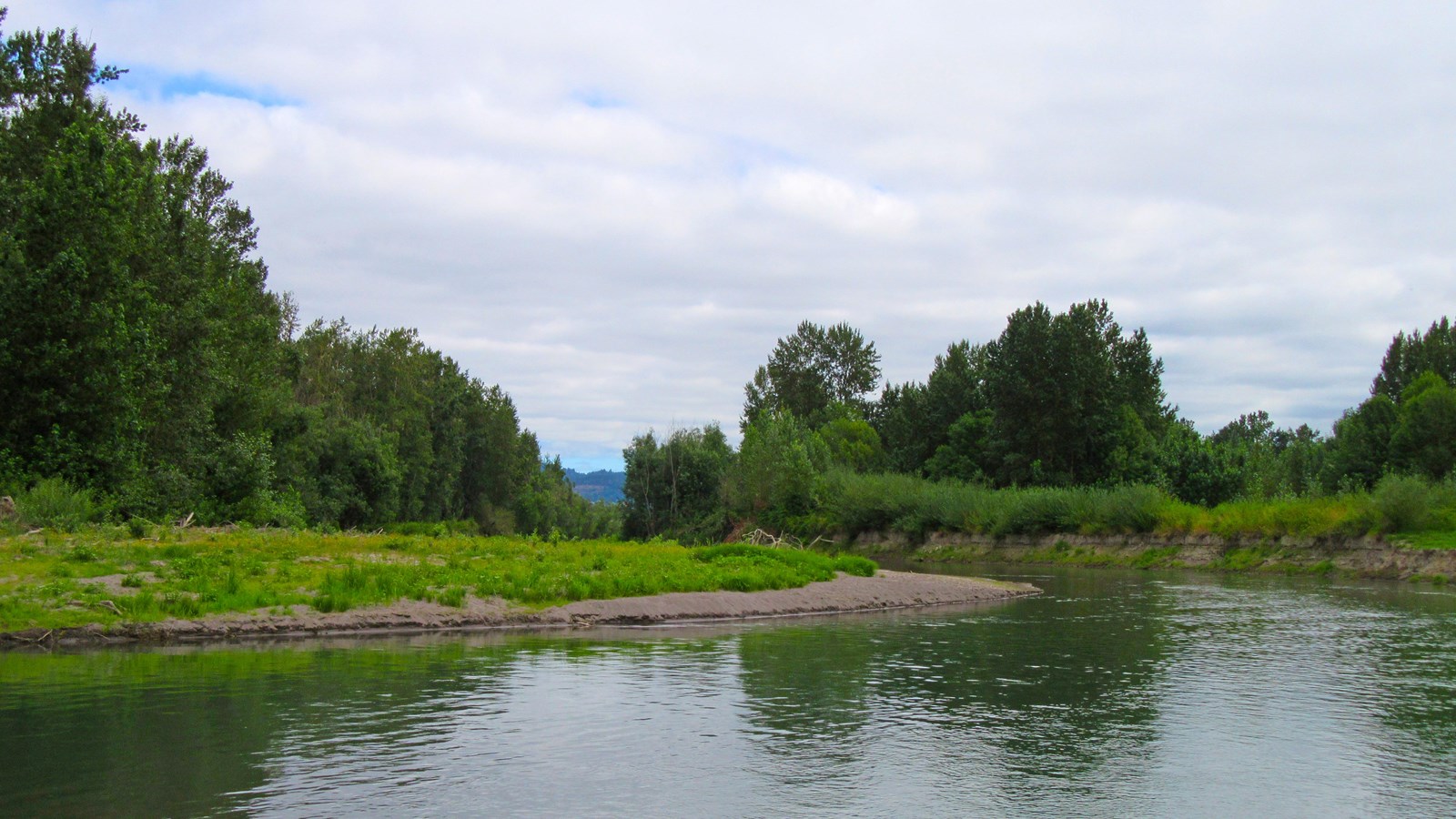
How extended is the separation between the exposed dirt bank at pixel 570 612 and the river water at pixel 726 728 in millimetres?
1138

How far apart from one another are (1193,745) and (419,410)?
323 ft

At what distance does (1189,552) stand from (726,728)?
2276 inches

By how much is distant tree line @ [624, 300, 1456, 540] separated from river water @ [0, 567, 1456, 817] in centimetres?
6113

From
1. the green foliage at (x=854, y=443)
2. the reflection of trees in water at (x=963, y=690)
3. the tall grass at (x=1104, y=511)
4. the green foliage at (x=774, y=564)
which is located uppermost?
the green foliage at (x=854, y=443)

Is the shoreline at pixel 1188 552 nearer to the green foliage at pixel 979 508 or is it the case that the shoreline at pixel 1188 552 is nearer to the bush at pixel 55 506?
the green foliage at pixel 979 508

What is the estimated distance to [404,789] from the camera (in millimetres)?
Result: 12031

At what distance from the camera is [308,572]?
90.3 feet

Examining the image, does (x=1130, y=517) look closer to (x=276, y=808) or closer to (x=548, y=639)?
(x=548, y=639)

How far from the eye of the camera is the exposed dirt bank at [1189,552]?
53.2 m

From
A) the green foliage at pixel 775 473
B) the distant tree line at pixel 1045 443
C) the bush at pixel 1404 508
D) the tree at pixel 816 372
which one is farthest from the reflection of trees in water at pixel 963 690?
the tree at pixel 816 372

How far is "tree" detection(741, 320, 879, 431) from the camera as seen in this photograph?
154 m

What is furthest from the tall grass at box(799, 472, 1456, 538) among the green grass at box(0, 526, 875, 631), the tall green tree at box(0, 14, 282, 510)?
the tall green tree at box(0, 14, 282, 510)

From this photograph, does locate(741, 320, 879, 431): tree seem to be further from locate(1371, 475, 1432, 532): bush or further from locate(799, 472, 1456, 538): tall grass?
locate(1371, 475, 1432, 532): bush

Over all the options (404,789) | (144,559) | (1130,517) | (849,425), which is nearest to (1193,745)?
(404,789)
